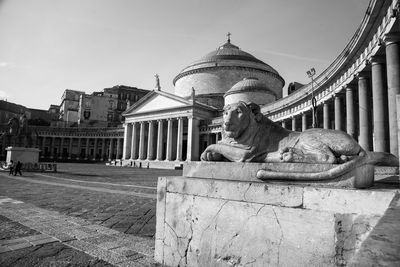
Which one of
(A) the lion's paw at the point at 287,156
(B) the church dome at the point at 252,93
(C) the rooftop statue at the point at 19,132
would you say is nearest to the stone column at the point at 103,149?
(B) the church dome at the point at 252,93

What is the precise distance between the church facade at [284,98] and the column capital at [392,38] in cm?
1

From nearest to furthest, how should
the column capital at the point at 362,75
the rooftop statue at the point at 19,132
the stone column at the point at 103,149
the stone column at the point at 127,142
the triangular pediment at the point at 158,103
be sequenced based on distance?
the column capital at the point at 362,75 → the rooftop statue at the point at 19,132 → the triangular pediment at the point at 158,103 → the stone column at the point at 127,142 → the stone column at the point at 103,149

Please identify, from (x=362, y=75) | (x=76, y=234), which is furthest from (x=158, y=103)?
(x=76, y=234)

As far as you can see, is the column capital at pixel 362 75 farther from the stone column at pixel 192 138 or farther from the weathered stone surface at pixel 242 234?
the stone column at pixel 192 138

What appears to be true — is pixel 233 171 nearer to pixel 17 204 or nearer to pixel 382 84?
pixel 17 204

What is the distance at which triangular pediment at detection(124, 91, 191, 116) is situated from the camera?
1788 inches

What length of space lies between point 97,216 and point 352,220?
511 centimetres

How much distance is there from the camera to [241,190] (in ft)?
8.50

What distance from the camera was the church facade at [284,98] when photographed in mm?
11875

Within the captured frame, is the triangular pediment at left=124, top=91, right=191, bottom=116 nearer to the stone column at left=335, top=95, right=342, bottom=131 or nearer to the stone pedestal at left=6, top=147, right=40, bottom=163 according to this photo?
the stone pedestal at left=6, top=147, right=40, bottom=163

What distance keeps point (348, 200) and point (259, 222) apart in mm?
771

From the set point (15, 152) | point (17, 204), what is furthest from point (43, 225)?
point (15, 152)

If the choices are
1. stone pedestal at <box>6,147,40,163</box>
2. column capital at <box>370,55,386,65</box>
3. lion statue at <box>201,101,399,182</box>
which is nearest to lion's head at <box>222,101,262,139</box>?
lion statue at <box>201,101,399,182</box>

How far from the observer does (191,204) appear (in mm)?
2945
